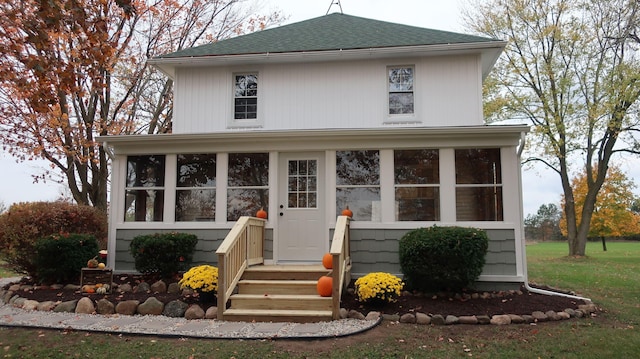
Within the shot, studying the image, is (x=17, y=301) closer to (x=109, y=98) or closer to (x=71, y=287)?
(x=71, y=287)

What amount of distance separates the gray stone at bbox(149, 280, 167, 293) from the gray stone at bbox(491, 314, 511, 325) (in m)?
5.19

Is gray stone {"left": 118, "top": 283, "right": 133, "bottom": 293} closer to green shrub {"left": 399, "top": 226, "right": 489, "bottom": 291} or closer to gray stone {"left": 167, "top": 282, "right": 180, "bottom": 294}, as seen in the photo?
Result: gray stone {"left": 167, "top": 282, "right": 180, "bottom": 294}

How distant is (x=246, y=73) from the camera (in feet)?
34.5

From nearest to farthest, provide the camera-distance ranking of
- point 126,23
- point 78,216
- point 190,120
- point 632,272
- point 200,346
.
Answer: point 200,346, point 78,216, point 190,120, point 632,272, point 126,23

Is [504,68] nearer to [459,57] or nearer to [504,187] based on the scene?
[459,57]

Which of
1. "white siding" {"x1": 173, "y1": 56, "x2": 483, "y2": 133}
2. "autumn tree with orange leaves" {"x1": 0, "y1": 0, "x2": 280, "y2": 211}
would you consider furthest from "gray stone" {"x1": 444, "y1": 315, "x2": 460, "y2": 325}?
"autumn tree with orange leaves" {"x1": 0, "y1": 0, "x2": 280, "y2": 211}

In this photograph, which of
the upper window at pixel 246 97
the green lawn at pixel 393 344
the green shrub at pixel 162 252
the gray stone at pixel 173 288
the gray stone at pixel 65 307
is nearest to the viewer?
the green lawn at pixel 393 344

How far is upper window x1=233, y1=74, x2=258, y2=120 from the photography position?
33.9ft

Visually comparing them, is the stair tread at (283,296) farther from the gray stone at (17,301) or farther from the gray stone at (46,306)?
the gray stone at (17,301)

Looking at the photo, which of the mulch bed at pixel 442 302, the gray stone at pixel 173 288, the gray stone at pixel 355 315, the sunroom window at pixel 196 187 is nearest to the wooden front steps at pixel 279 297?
the gray stone at pixel 355 315

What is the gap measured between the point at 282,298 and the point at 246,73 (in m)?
5.80

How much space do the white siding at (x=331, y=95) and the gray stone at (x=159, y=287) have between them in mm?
3719

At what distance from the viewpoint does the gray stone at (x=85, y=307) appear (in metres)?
6.73

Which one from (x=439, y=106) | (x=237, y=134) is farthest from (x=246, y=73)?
(x=439, y=106)
